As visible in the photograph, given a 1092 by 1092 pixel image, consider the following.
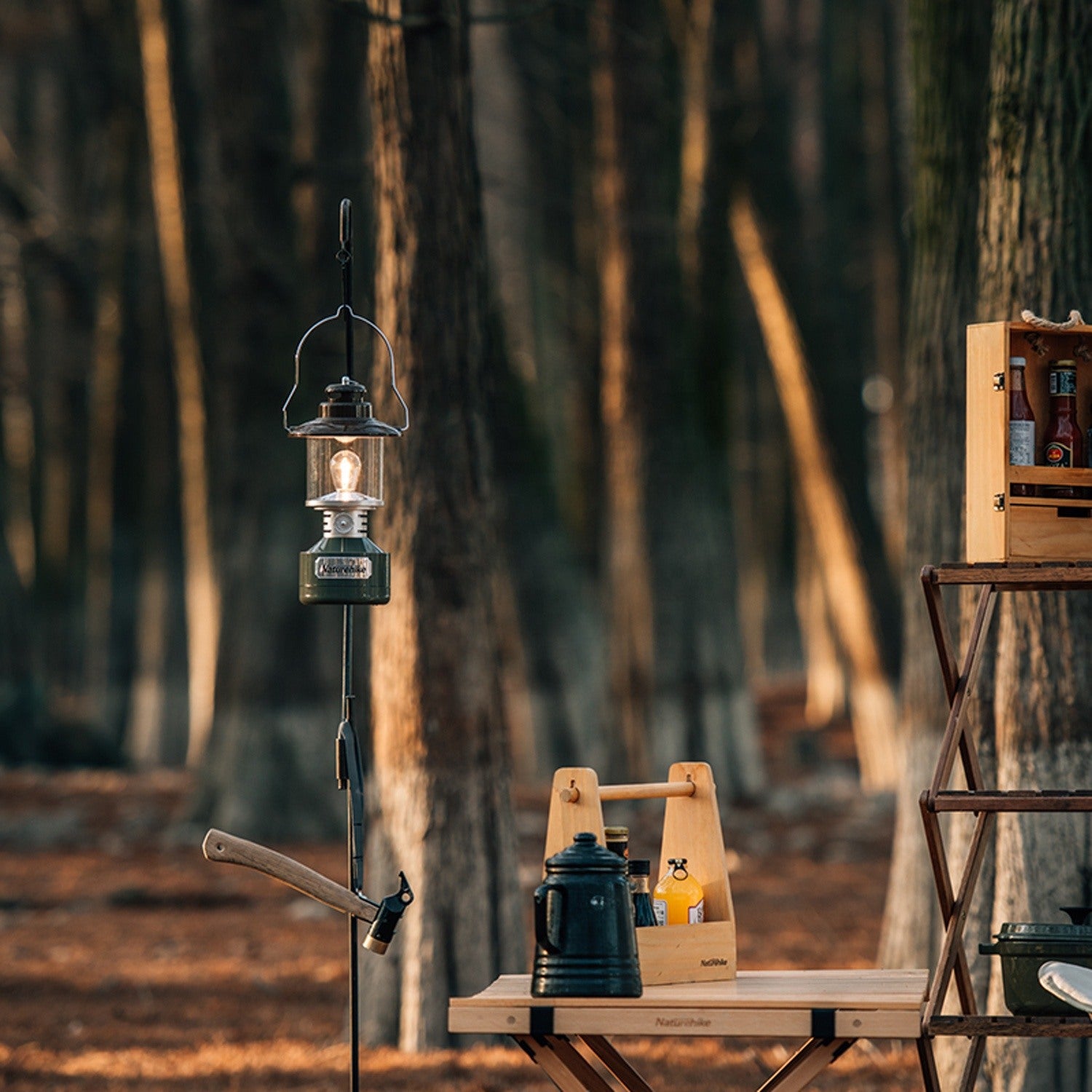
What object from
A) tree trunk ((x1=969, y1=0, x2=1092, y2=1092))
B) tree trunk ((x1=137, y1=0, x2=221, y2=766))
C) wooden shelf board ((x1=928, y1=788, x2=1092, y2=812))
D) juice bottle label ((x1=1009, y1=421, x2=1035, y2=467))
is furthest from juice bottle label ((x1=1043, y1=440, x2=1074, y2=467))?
tree trunk ((x1=137, y1=0, x2=221, y2=766))

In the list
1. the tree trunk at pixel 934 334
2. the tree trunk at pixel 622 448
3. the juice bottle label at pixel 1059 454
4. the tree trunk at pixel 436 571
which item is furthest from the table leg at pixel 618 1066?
the tree trunk at pixel 622 448

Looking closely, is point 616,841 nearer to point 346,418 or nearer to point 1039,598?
point 346,418

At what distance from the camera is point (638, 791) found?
194 inches

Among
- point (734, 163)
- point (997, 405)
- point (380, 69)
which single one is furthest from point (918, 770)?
point (734, 163)

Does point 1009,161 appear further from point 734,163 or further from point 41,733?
point 41,733

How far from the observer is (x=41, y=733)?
20.9 meters

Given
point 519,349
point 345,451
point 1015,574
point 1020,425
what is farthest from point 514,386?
point 1015,574

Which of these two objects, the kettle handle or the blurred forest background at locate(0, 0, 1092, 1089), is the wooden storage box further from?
the kettle handle

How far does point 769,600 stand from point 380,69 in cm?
3000

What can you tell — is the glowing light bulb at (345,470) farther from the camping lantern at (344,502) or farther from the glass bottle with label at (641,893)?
the glass bottle with label at (641,893)

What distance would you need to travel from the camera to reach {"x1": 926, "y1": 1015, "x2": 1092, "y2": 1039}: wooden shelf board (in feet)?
15.0

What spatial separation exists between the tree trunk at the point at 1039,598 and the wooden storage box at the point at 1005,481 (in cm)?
123

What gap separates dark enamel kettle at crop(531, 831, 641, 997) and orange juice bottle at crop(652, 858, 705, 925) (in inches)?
14.5

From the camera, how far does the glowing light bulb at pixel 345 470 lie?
5230 mm
